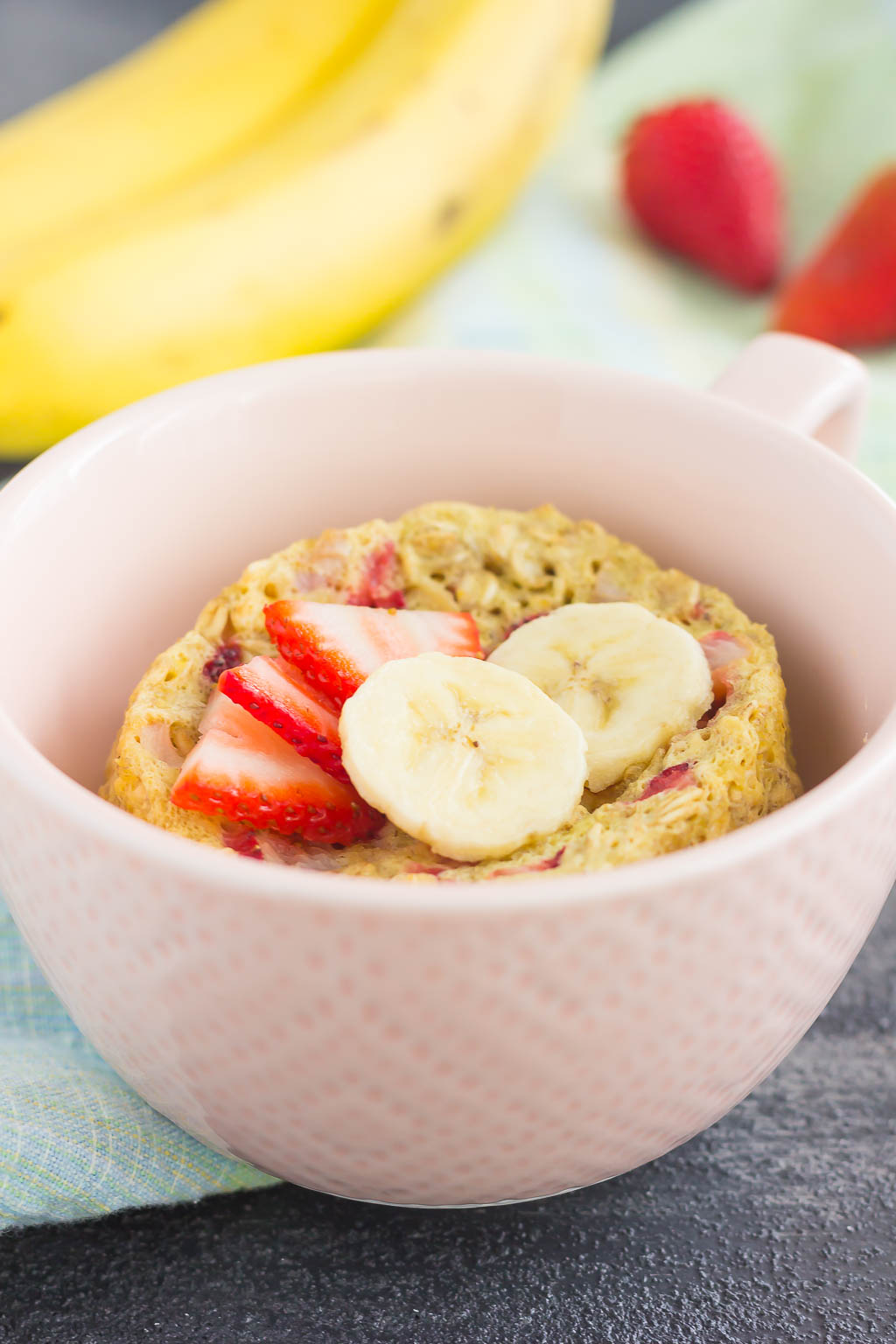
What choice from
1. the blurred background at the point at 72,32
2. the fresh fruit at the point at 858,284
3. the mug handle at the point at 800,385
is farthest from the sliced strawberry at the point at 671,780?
the blurred background at the point at 72,32

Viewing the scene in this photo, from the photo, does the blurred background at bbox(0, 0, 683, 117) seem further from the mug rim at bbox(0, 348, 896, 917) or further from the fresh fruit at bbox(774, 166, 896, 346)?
the mug rim at bbox(0, 348, 896, 917)

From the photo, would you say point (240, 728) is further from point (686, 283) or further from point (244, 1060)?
point (686, 283)

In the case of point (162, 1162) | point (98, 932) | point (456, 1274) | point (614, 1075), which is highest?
point (614, 1075)

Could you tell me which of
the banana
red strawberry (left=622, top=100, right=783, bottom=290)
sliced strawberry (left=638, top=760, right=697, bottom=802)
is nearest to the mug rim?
sliced strawberry (left=638, top=760, right=697, bottom=802)

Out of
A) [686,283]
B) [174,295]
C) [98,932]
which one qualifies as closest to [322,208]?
[174,295]

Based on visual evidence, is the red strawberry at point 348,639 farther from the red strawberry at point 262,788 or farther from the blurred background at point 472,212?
the blurred background at point 472,212
